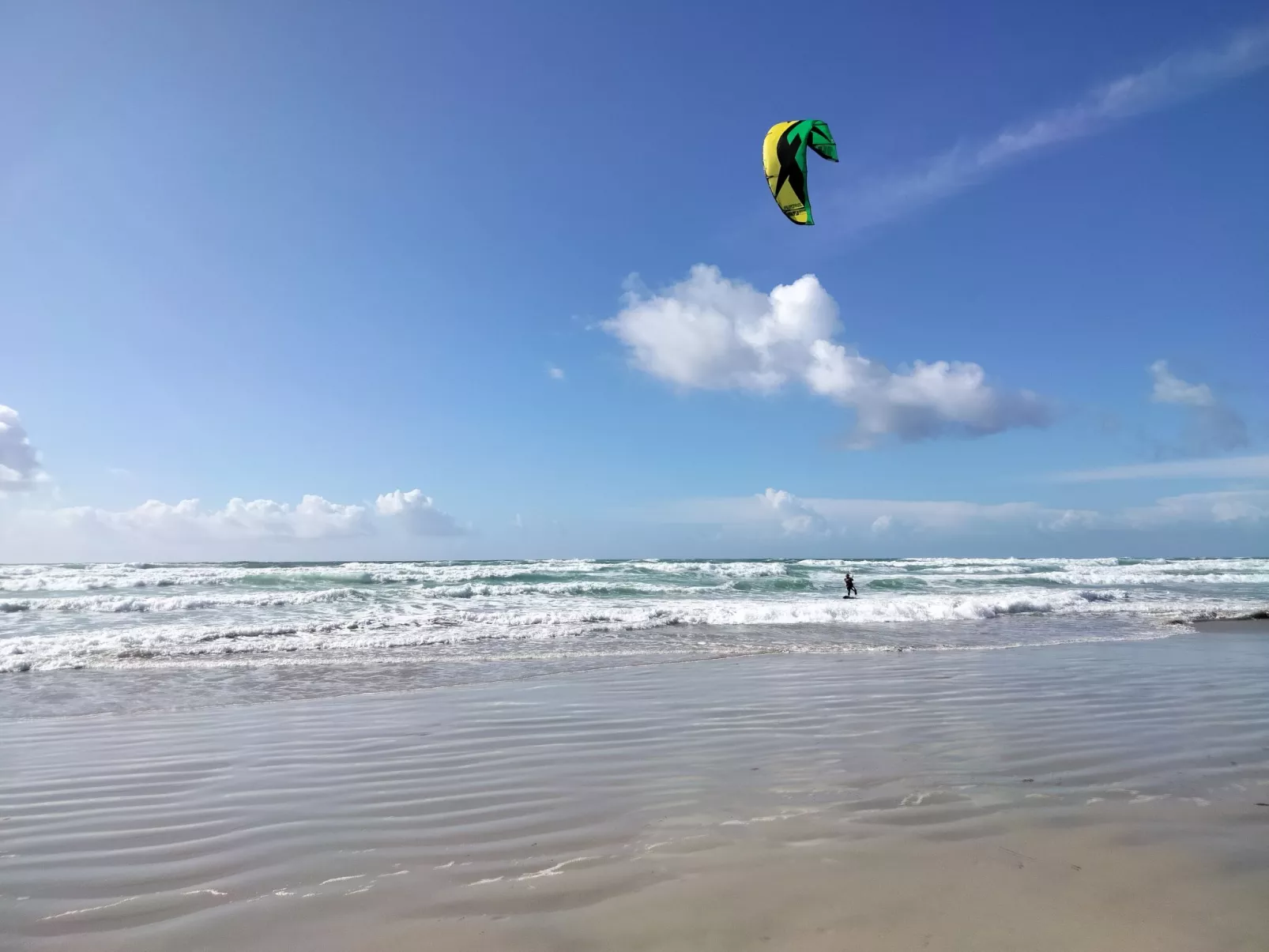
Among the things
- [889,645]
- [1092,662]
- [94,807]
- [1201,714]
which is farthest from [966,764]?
[889,645]

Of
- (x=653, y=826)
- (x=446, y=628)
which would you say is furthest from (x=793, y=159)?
(x=446, y=628)

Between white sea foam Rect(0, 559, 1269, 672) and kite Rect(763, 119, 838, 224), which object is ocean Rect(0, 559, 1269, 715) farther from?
kite Rect(763, 119, 838, 224)

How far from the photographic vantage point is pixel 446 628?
14336 mm

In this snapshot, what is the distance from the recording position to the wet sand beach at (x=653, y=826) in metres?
2.53

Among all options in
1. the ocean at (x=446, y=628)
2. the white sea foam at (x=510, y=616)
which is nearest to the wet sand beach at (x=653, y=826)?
the ocean at (x=446, y=628)

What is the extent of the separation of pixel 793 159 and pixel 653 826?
26.9 ft

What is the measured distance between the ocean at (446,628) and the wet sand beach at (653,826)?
2406 millimetres

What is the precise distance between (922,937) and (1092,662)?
889cm

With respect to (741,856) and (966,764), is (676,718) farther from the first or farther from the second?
(741,856)

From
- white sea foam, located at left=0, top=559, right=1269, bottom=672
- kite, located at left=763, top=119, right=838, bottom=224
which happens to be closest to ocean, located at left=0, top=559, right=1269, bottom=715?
white sea foam, located at left=0, top=559, right=1269, bottom=672

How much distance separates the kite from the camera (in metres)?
8.81

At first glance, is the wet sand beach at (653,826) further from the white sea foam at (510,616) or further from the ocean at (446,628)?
the white sea foam at (510,616)

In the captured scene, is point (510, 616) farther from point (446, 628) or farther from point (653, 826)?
point (653, 826)

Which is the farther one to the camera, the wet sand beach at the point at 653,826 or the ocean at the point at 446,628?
the ocean at the point at 446,628
